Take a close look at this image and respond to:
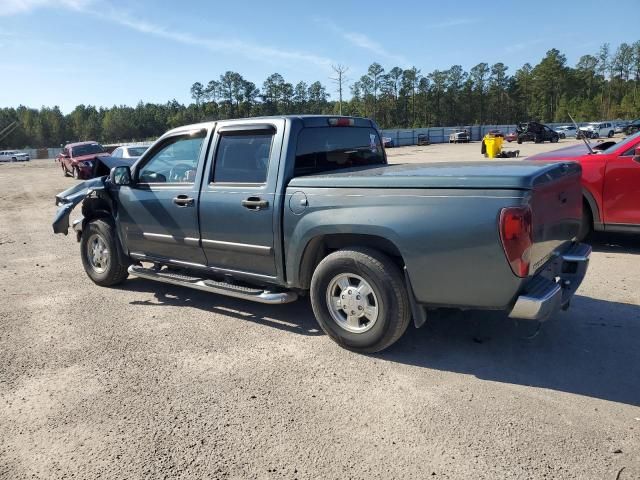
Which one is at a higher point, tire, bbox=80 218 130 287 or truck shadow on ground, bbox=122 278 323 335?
tire, bbox=80 218 130 287

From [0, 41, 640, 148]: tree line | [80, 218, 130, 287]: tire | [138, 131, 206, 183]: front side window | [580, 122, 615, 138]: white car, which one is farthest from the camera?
[0, 41, 640, 148]: tree line

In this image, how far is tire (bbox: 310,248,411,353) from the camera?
376 cm

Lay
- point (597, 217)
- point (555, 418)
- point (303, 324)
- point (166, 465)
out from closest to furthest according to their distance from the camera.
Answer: point (166, 465), point (555, 418), point (303, 324), point (597, 217)

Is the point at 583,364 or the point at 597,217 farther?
the point at 597,217

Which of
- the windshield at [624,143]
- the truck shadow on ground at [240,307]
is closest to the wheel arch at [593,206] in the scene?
the windshield at [624,143]

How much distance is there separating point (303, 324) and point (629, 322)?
2911 millimetres

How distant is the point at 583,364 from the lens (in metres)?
3.77

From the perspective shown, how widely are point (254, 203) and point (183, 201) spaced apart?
972mm

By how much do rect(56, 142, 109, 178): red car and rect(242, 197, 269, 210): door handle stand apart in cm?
2212

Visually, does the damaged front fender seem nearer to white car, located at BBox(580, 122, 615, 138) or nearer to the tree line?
white car, located at BBox(580, 122, 615, 138)

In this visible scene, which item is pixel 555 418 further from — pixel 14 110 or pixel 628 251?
pixel 14 110

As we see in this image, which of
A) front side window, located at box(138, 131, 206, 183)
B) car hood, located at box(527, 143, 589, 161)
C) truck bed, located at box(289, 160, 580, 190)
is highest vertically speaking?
front side window, located at box(138, 131, 206, 183)

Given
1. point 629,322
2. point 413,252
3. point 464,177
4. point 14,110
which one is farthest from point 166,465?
point 14,110

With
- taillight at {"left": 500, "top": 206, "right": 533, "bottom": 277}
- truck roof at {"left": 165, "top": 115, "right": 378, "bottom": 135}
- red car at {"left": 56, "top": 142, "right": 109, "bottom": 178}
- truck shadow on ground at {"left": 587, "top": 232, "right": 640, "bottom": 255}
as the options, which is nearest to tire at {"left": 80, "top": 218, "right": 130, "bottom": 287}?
truck roof at {"left": 165, "top": 115, "right": 378, "bottom": 135}
